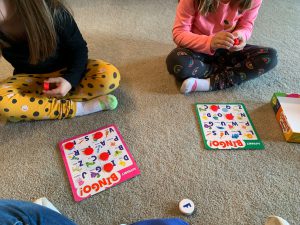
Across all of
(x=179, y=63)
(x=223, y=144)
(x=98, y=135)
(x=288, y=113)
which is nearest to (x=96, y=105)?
(x=98, y=135)

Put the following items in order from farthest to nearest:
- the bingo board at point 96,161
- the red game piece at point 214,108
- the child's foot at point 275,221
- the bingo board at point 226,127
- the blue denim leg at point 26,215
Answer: the red game piece at point 214,108
the bingo board at point 226,127
the bingo board at point 96,161
the child's foot at point 275,221
the blue denim leg at point 26,215

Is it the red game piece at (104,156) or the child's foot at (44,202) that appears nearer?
the child's foot at (44,202)

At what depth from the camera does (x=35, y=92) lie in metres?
0.92

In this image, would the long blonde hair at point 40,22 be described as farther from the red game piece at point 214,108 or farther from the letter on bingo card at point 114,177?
the red game piece at point 214,108

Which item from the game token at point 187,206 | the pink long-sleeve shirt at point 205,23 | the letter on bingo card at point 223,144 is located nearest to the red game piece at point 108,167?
the game token at point 187,206

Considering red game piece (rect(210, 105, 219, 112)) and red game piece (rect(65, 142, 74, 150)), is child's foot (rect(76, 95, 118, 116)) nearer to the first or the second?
red game piece (rect(65, 142, 74, 150))

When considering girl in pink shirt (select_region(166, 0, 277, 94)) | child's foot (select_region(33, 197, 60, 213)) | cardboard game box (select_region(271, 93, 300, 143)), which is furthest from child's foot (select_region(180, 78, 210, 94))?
child's foot (select_region(33, 197, 60, 213))

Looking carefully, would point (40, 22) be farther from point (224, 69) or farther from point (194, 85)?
point (224, 69)

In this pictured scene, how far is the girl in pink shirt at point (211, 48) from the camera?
979 mm

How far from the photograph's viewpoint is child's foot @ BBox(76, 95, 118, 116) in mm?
930

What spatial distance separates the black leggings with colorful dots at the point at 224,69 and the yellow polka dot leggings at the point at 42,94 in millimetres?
251

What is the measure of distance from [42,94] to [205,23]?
672mm

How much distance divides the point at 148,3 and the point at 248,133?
1109 millimetres

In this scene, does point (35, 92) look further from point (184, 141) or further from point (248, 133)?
point (248, 133)
